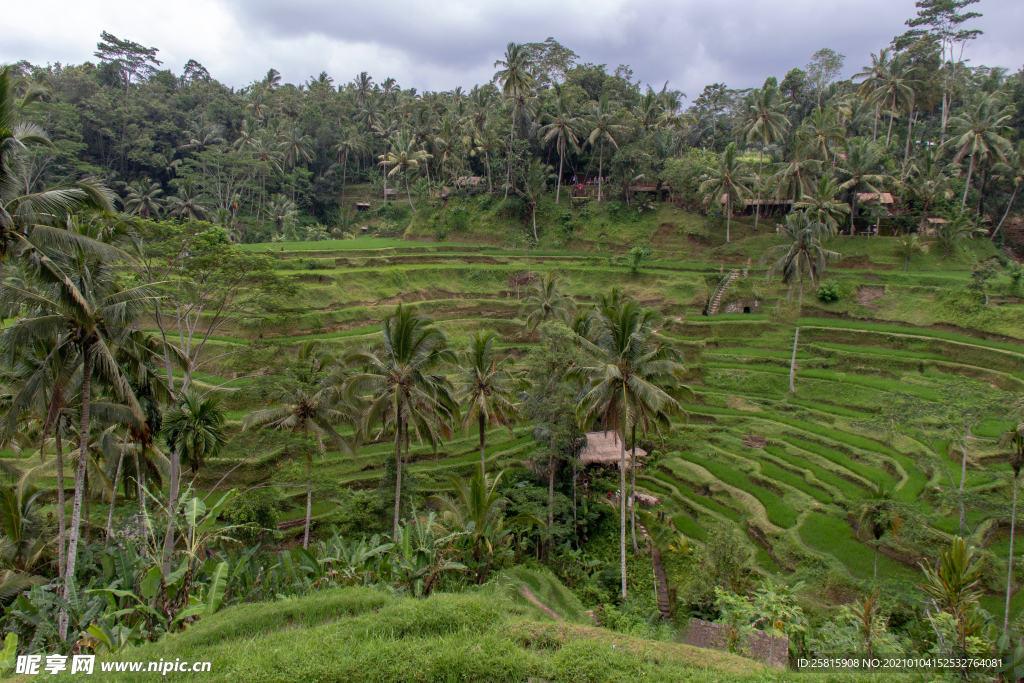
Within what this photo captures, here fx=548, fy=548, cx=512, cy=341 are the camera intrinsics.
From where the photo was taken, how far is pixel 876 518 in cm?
1784

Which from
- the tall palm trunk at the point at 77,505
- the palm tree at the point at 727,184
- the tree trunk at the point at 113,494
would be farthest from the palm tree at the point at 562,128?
the tall palm trunk at the point at 77,505

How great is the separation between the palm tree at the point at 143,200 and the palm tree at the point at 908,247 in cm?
6446

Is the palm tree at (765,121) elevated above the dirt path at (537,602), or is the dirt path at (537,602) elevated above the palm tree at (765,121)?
the palm tree at (765,121)

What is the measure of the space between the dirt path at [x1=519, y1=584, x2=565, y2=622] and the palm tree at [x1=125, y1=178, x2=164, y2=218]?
53568mm

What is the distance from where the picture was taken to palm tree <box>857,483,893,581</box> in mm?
17672

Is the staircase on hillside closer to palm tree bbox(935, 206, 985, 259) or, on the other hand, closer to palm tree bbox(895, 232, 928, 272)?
palm tree bbox(895, 232, 928, 272)

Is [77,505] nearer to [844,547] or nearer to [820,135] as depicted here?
[844,547]

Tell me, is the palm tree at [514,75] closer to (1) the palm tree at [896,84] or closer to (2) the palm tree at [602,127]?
→ (2) the palm tree at [602,127]

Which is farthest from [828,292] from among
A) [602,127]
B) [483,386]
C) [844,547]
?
[483,386]

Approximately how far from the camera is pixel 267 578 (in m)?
15.1

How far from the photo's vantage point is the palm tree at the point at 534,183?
51872 millimetres

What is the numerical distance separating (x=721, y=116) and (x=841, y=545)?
6343 cm

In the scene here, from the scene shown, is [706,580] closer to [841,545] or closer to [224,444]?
[841,545]

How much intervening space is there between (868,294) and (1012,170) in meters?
18.3
